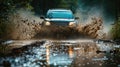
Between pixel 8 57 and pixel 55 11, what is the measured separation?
16514 mm

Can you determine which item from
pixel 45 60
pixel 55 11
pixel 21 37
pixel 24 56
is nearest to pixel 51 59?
pixel 45 60

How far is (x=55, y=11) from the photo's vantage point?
29641 millimetres

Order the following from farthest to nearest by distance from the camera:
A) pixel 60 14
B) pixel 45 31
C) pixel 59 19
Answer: pixel 60 14, pixel 59 19, pixel 45 31

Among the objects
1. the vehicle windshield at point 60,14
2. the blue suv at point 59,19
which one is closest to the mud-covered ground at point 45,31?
the blue suv at point 59,19

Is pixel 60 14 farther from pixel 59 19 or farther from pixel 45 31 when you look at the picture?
pixel 45 31

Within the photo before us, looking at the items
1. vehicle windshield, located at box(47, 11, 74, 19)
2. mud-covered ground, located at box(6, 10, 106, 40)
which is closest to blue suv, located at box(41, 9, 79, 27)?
vehicle windshield, located at box(47, 11, 74, 19)

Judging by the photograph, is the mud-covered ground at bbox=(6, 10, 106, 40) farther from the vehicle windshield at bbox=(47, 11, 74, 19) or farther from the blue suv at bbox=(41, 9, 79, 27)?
the vehicle windshield at bbox=(47, 11, 74, 19)

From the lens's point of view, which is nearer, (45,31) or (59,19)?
(45,31)

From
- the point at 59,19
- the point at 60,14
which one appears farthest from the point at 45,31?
the point at 60,14

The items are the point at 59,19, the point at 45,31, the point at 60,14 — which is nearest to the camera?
the point at 45,31

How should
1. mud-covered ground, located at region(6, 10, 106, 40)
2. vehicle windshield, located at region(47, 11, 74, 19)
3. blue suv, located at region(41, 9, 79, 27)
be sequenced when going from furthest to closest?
1. vehicle windshield, located at region(47, 11, 74, 19)
2. blue suv, located at region(41, 9, 79, 27)
3. mud-covered ground, located at region(6, 10, 106, 40)

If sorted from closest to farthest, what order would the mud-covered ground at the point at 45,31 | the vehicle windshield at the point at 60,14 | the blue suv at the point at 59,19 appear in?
1. the mud-covered ground at the point at 45,31
2. the blue suv at the point at 59,19
3. the vehicle windshield at the point at 60,14

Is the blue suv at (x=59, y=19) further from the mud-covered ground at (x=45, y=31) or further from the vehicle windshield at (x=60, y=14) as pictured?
the mud-covered ground at (x=45, y=31)

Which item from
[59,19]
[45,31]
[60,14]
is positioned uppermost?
[59,19]
